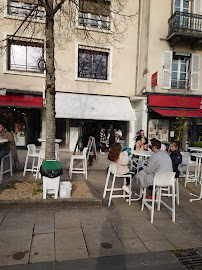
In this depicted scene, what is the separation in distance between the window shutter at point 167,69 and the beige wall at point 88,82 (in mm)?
1814

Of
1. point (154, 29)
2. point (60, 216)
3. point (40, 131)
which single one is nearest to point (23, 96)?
point (40, 131)

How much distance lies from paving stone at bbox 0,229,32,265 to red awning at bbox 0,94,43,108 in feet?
28.2

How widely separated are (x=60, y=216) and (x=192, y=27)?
12.2 metres

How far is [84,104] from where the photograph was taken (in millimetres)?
11789

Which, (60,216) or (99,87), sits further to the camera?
(99,87)

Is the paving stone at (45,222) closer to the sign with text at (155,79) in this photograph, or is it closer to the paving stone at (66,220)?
the paving stone at (66,220)

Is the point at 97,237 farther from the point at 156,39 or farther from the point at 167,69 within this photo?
the point at 156,39

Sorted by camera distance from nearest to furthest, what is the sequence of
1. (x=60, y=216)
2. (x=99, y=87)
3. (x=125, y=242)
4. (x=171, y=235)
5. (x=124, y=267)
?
(x=124, y=267)
(x=125, y=242)
(x=171, y=235)
(x=60, y=216)
(x=99, y=87)

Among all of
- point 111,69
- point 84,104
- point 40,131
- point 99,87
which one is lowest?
point 40,131

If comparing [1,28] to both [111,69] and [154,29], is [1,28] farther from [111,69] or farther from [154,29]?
[154,29]

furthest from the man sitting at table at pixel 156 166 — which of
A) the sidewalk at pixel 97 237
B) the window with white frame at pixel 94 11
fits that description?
the window with white frame at pixel 94 11

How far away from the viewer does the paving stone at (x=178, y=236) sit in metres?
3.20

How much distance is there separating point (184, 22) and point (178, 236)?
11.7m

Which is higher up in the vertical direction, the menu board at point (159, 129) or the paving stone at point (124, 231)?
the menu board at point (159, 129)
